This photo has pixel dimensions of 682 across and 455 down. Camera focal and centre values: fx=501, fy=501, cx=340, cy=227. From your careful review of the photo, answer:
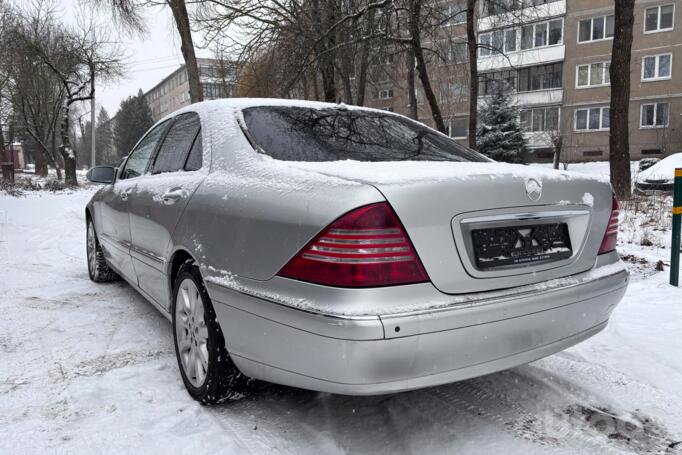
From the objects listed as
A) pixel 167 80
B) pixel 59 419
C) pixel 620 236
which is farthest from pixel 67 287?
pixel 167 80

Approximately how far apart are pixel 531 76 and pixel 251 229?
37.6 m

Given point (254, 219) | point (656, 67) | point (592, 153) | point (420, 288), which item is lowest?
point (420, 288)

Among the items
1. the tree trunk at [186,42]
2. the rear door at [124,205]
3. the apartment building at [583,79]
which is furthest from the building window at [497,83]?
the rear door at [124,205]

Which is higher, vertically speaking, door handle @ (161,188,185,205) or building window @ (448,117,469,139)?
building window @ (448,117,469,139)

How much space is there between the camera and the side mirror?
420 cm

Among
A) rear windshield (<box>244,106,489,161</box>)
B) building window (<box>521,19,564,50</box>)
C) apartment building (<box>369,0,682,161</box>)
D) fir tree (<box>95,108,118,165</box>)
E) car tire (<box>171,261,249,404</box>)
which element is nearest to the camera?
car tire (<box>171,261,249,404</box>)

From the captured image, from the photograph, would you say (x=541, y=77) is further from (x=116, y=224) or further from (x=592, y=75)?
(x=116, y=224)

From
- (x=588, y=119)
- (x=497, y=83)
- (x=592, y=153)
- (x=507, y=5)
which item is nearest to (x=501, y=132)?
(x=497, y=83)

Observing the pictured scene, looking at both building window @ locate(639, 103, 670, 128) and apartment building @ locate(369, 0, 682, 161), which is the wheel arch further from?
building window @ locate(639, 103, 670, 128)

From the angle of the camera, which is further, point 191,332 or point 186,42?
point 186,42

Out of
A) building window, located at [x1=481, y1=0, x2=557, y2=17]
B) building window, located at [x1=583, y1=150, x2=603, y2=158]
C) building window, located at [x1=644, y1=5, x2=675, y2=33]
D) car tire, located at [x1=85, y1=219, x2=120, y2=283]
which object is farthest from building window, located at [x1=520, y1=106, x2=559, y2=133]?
car tire, located at [x1=85, y1=219, x2=120, y2=283]

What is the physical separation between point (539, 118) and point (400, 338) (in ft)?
119

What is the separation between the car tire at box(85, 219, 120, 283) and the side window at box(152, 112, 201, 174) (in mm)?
1934

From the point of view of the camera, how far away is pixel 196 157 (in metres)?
2.73
